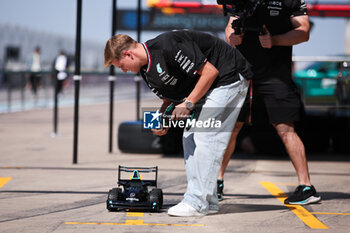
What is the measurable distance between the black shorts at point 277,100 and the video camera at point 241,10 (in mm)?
506

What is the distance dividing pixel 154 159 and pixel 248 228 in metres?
4.16

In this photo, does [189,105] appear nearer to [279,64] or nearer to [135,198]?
[135,198]

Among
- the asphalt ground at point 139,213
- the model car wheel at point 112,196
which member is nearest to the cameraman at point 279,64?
the asphalt ground at point 139,213

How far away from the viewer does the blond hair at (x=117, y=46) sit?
14.8 ft

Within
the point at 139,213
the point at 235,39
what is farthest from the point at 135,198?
the point at 235,39

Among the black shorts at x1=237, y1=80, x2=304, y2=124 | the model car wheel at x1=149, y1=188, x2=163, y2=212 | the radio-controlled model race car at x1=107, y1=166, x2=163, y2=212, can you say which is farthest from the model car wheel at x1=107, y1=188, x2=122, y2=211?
the black shorts at x1=237, y1=80, x2=304, y2=124

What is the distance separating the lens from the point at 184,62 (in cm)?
440

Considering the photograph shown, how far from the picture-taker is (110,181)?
6488 mm

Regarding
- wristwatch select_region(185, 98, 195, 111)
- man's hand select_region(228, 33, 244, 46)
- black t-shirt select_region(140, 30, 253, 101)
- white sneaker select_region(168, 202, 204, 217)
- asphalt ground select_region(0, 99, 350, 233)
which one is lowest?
asphalt ground select_region(0, 99, 350, 233)

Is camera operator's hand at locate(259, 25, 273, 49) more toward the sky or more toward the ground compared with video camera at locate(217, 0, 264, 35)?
more toward the ground

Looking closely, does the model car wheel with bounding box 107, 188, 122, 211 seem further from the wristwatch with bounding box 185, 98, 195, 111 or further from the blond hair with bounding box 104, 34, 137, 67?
the blond hair with bounding box 104, 34, 137, 67

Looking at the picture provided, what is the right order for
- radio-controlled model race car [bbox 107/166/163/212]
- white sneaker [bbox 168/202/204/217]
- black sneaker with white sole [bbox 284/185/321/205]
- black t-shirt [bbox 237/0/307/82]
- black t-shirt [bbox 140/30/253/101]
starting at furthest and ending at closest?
1. black t-shirt [bbox 237/0/307/82]
2. black sneaker with white sole [bbox 284/185/321/205]
3. radio-controlled model race car [bbox 107/166/163/212]
4. white sneaker [bbox 168/202/204/217]
5. black t-shirt [bbox 140/30/253/101]

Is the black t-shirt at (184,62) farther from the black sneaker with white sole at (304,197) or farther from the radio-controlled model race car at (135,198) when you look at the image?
the black sneaker with white sole at (304,197)

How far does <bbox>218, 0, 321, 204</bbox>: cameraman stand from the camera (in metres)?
5.31
